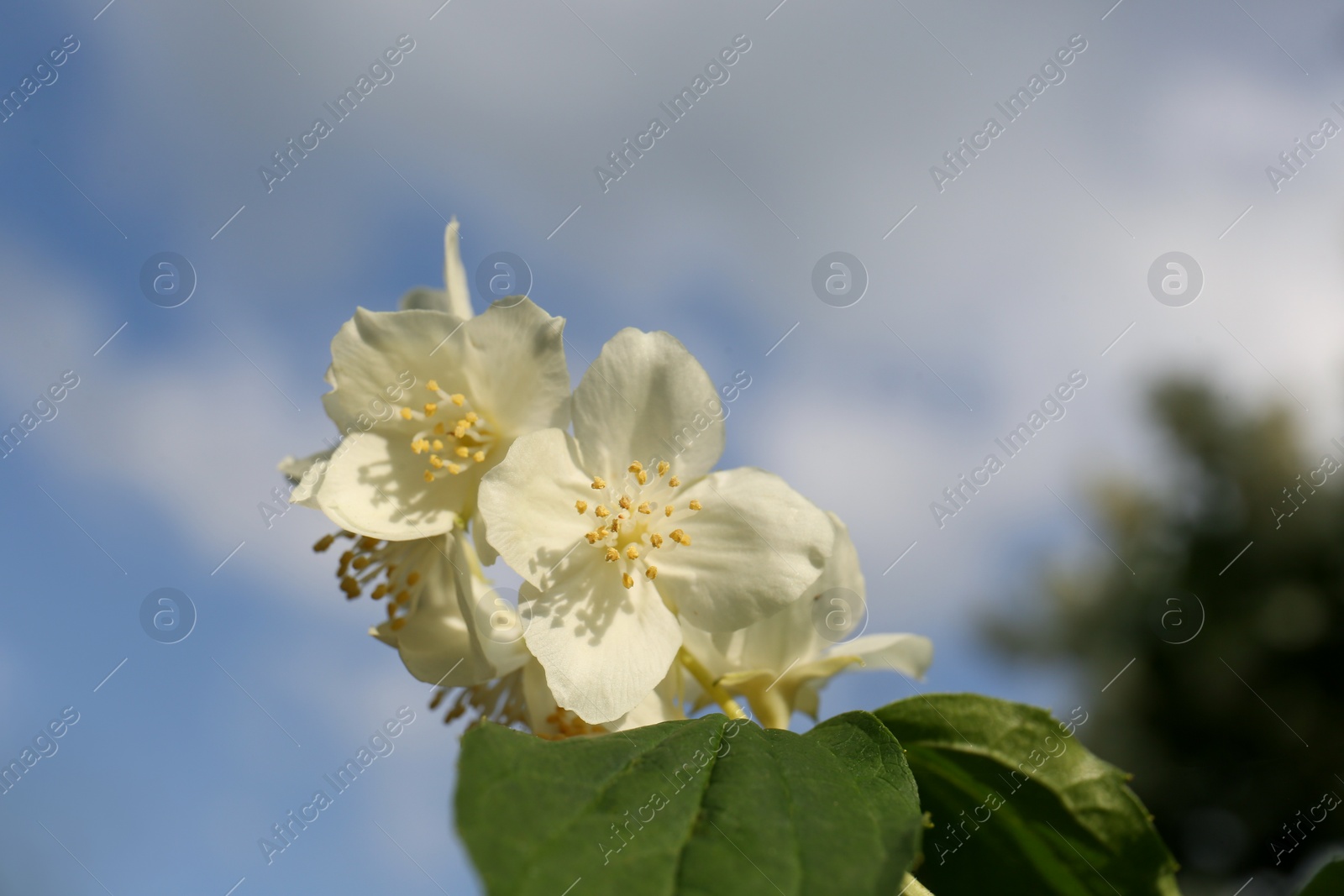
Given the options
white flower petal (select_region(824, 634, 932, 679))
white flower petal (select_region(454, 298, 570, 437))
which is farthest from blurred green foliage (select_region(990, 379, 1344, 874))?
white flower petal (select_region(454, 298, 570, 437))

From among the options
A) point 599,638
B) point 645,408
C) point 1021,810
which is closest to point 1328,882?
point 1021,810

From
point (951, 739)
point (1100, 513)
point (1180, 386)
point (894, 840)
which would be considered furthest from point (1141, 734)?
point (894, 840)

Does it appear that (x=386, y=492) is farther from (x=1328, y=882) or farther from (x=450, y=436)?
(x=1328, y=882)

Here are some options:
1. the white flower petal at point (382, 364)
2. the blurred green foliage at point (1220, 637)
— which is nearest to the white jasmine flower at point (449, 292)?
the white flower petal at point (382, 364)

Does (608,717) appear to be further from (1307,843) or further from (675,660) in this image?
(1307,843)

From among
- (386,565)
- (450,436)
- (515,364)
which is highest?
(515,364)

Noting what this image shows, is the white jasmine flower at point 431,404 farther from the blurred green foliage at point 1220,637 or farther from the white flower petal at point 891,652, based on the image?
the blurred green foliage at point 1220,637
